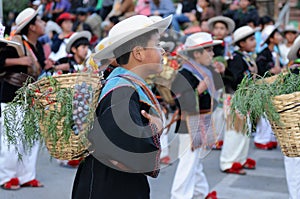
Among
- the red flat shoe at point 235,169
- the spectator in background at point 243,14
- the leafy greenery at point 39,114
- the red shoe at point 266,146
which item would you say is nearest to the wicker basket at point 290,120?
the leafy greenery at point 39,114

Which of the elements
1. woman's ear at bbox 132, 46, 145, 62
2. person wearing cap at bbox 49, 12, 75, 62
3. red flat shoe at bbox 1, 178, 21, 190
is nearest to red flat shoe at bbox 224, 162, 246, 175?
red flat shoe at bbox 1, 178, 21, 190

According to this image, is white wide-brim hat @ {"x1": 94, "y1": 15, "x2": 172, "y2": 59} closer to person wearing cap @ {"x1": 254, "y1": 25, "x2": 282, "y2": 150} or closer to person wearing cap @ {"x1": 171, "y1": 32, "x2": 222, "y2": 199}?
person wearing cap @ {"x1": 171, "y1": 32, "x2": 222, "y2": 199}

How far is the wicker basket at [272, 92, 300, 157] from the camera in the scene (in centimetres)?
341

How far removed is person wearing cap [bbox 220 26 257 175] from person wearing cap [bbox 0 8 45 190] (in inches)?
90.6

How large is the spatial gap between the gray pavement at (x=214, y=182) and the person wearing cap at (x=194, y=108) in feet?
1.59

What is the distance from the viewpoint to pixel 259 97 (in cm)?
341

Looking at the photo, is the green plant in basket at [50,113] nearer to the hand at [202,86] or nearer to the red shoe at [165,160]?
the hand at [202,86]

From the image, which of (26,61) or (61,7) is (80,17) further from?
(26,61)

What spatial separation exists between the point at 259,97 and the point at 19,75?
3034mm

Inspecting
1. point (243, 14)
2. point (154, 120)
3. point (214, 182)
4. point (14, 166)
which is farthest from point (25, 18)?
point (243, 14)

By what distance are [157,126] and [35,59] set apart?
330 cm

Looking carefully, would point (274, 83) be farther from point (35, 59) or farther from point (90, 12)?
point (90, 12)

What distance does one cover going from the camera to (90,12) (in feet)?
39.4

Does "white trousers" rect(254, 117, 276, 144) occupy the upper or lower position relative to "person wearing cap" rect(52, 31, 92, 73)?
lower
